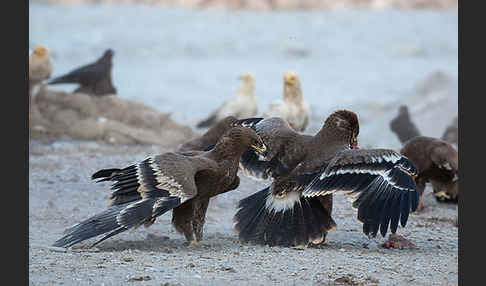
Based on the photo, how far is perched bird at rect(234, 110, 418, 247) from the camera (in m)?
7.25

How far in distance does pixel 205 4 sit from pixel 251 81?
24211 mm

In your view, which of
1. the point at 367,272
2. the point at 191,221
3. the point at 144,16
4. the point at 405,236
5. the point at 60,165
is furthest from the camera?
the point at 144,16

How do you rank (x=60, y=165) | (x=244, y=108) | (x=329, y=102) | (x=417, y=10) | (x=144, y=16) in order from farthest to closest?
1. (x=417, y=10)
2. (x=144, y=16)
3. (x=329, y=102)
4. (x=244, y=108)
5. (x=60, y=165)

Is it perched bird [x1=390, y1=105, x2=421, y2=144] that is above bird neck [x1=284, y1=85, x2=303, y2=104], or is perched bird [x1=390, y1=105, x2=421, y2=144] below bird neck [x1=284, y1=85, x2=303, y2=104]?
below

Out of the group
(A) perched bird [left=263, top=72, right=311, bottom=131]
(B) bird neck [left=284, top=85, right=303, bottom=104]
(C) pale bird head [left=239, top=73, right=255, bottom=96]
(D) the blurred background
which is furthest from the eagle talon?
(C) pale bird head [left=239, top=73, right=255, bottom=96]

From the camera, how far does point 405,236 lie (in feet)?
27.5

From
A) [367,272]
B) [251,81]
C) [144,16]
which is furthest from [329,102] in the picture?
[144,16]

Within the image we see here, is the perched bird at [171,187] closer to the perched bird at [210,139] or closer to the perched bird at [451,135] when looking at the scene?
the perched bird at [210,139]

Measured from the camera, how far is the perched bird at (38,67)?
46.5 feet

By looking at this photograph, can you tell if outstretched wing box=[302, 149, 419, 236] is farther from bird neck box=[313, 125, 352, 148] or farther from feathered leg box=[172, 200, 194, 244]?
feathered leg box=[172, 200, 194, 244]

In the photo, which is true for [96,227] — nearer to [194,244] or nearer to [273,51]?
[194,244]

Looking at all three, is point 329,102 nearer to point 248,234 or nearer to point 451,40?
point 451,40

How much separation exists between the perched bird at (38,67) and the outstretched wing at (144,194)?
7332mm

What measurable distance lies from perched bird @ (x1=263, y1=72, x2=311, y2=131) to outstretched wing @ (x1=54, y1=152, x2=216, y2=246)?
5649 millimetres
